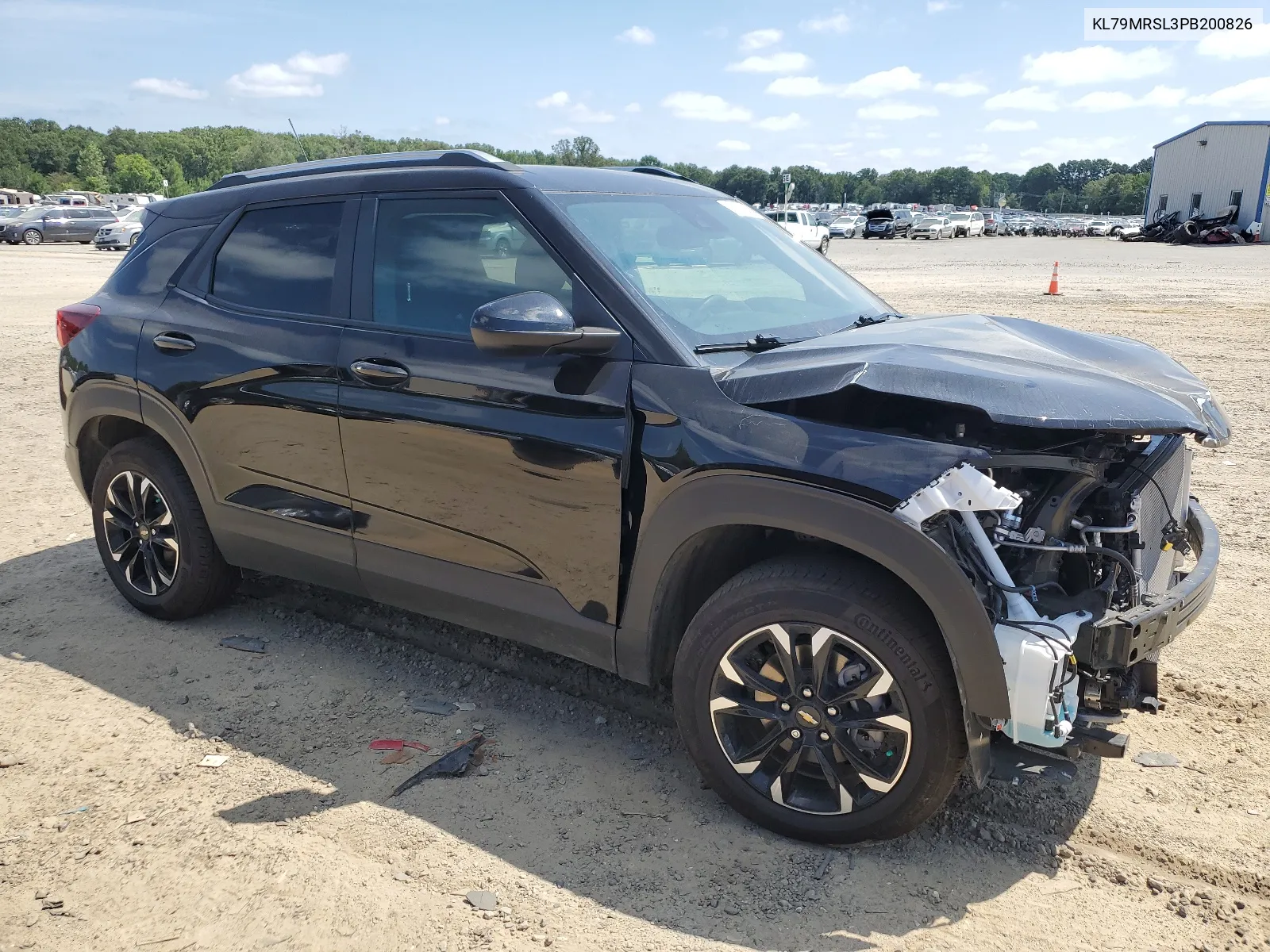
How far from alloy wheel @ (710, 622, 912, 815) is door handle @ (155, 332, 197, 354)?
106 inches

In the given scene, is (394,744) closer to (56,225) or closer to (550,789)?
(550,789)

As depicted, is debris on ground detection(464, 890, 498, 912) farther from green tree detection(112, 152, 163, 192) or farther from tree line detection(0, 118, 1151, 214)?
green tree detection(112, 152, 163, 192)

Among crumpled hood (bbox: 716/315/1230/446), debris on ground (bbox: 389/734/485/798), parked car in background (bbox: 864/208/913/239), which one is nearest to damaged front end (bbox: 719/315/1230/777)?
crumpled hood (bbox: 716/315/1230/446)

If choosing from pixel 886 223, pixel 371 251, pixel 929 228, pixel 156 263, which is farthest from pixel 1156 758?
pixel 929 228

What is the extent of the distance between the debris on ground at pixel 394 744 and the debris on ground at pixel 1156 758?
249 cm

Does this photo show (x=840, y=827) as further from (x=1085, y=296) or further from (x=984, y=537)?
(x=1085, y=296)

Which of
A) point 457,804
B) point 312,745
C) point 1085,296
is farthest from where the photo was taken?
point 1085,296

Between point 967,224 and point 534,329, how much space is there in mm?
62833

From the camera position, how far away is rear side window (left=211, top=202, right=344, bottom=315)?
12.6 feet

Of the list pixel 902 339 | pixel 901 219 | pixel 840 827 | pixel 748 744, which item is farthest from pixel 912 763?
pixel 901 219

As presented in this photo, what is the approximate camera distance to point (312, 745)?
3.59m

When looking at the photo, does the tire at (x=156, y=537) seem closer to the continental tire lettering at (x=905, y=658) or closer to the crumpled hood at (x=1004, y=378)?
the crumpled hood at (x=1004, y=378)

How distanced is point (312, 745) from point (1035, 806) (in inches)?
97.5

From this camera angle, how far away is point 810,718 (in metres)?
2.85
